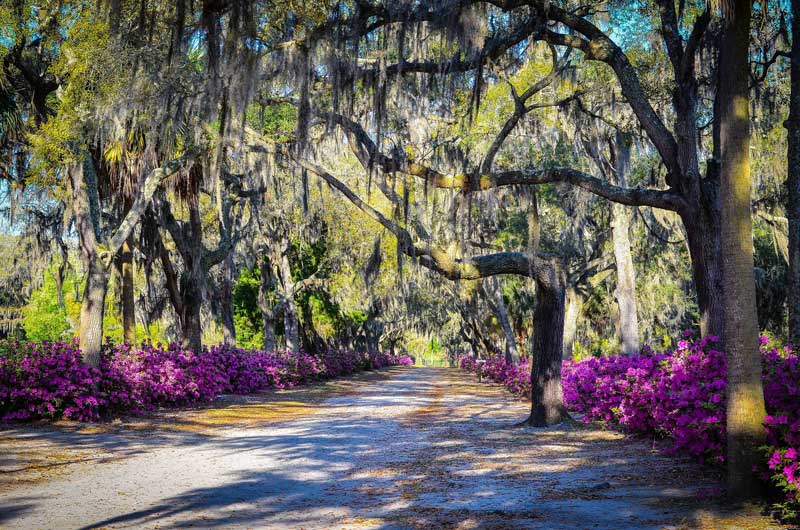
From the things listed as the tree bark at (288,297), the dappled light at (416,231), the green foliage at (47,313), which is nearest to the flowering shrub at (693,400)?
the dappled light at (416,231)

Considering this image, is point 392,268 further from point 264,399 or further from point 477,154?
point 477,154

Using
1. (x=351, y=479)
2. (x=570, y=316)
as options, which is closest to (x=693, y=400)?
(x=351, y=479)

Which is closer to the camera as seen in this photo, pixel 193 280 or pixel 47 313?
pixel 193 280

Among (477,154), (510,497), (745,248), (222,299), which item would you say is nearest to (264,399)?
(222,299)

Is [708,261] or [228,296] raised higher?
[228,296]

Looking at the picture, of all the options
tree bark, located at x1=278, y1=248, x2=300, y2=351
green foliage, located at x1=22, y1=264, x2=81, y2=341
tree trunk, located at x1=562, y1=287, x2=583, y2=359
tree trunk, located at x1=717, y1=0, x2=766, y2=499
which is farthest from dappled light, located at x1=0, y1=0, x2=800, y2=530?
green foliage, located at x1=22, y1=264, x2=81, y2=341

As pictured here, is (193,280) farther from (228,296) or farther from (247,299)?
(247,299)

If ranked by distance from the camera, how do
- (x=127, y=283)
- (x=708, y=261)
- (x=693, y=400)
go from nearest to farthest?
(x=693, y=400) < (x=708, y=261) < (x=127, y=283)

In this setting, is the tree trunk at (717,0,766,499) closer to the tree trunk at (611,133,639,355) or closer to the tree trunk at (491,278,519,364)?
the tree trunk at (611,133,639,355)

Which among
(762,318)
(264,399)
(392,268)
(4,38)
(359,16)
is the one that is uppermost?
(4,38)

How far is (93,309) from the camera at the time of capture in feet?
47.3

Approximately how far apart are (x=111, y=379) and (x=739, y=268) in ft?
39.0

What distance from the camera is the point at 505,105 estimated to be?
746 inches

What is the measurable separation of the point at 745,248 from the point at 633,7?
9776 millimetres
